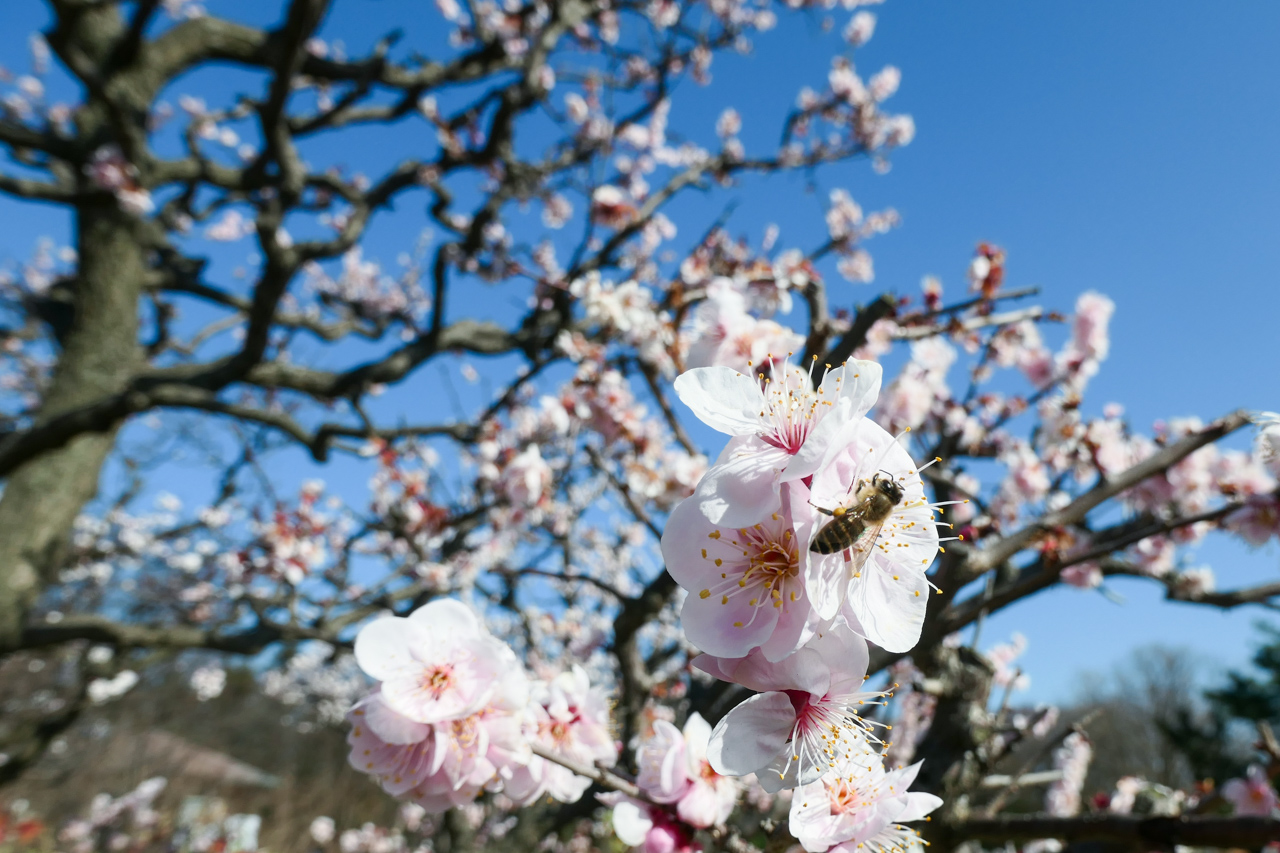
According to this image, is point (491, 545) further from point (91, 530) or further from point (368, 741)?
point (91, 530)

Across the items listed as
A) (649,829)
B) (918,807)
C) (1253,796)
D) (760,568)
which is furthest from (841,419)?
(1253,796)

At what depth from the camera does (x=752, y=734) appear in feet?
2.68

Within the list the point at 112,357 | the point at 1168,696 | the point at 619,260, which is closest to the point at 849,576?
the point at 619,260

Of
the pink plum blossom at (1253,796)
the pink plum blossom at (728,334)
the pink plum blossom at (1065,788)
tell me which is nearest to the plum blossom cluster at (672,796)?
the pink plum blossom at (728,334)

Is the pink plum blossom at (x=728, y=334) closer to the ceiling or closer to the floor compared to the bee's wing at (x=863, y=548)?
closer to the ceiling

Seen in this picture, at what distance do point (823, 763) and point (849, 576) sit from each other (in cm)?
29

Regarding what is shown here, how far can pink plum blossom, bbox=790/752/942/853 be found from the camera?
0.87m

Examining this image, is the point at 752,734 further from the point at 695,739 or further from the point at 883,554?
the point at 695,739

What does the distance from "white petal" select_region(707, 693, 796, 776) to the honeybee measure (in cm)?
22

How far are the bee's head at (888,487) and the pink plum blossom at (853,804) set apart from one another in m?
0.38

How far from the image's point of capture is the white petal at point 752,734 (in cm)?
79

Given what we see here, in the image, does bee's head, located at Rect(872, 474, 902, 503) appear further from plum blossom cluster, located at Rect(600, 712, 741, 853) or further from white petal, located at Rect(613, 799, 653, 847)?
white petal, located at Rect(613, 799, 653, 847)

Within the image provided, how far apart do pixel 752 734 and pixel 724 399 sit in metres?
0.44

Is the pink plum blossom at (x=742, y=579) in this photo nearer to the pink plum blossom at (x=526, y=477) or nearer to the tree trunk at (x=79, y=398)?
the pink plum blossom at (x=526, y=477)
